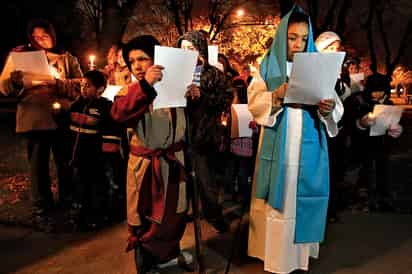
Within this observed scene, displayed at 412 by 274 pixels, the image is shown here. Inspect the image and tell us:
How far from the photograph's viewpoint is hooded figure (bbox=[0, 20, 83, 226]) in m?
5.36

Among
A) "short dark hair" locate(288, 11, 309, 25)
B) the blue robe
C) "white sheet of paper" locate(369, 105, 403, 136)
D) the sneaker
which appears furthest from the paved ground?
"short dark hair" locate(288, 11, 309, 25)

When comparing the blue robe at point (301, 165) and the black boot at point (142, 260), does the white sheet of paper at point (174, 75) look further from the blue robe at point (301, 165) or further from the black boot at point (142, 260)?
the black boot at point (142, 260)

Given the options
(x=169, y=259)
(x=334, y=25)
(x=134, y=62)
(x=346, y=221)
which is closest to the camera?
(x=134, y=62)

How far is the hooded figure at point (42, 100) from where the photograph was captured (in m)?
5.36

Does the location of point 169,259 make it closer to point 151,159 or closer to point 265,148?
point 151,159

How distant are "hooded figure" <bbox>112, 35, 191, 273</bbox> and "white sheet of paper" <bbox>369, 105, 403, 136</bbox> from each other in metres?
2.44

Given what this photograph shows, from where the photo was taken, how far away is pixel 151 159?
390 cm

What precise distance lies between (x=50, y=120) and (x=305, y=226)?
323cm

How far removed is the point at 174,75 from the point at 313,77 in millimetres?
1043

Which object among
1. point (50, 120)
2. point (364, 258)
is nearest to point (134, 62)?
point (50, 120)

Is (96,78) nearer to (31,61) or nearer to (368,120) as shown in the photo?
(31,61)

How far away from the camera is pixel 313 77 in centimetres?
348

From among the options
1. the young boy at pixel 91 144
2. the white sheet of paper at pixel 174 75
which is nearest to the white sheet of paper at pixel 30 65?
the young boy at pixel 91 144

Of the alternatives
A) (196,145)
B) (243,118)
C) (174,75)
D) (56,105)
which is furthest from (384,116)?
Answer: (56,105)
